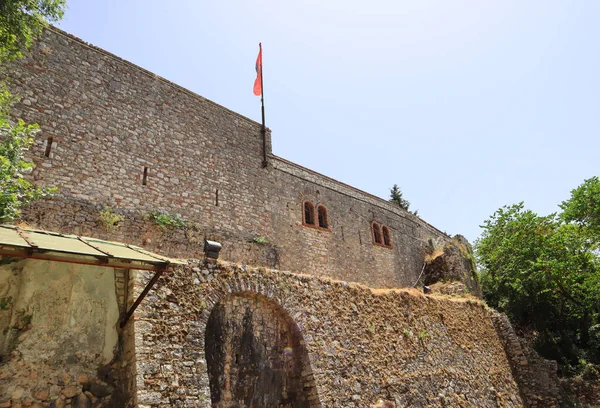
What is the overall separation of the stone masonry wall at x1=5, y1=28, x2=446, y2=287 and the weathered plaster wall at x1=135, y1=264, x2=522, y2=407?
166 inches

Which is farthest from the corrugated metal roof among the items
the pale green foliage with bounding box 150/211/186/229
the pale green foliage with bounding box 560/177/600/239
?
the pale green foliage with bounding box 560/177/600/239

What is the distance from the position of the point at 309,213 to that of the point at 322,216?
2.78ft

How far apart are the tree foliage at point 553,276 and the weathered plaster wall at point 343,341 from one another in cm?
657

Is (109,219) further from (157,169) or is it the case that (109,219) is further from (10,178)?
(10,178)

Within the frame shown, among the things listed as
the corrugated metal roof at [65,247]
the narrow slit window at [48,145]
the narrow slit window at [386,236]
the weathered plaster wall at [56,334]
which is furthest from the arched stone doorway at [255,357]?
the narrow slit window at [386,236]

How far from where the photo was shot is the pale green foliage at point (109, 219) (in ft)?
34.8

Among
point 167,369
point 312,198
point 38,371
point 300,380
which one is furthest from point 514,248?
point 38,371

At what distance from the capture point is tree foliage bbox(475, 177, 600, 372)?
18406 mm

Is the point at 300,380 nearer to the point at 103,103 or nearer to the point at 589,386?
the point at 103,103

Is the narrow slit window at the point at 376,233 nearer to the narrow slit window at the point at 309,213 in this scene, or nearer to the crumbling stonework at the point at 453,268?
the crumbling stonework at the point at 453,268

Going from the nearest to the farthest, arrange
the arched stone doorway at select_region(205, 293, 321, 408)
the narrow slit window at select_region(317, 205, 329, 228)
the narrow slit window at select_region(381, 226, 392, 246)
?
1. the arched stone doorway at select_region(205, 293, 321, 408)
2. the narrow slit window at select_region(317, 205, 329, 228)
3. the narrow slit window at select_region(381, 226, 392, 246)

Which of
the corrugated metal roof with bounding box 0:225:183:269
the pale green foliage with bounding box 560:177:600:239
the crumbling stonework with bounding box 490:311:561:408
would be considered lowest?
the crumbling stonework with bounding box 490:311:561:408

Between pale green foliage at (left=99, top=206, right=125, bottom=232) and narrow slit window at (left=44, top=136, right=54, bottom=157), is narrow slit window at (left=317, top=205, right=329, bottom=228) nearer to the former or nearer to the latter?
pale green foliage at (left=99, top=206, right=125, bottom=232)

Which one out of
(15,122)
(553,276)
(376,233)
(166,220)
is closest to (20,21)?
(15,122)
